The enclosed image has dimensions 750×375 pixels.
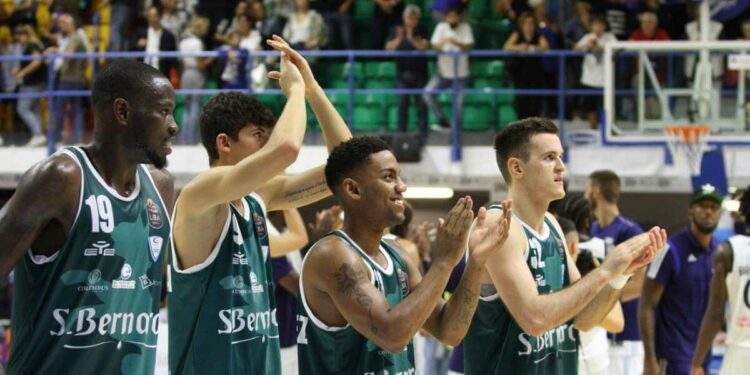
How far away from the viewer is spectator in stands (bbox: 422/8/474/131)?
16047 millimetres

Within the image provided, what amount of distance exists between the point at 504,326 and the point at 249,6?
12.6 m

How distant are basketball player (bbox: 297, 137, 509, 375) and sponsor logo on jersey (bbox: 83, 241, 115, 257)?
0.84m

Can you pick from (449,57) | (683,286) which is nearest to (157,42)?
(449,57)

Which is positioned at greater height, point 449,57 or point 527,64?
point 449,57

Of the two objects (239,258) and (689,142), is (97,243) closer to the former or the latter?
(239,258)

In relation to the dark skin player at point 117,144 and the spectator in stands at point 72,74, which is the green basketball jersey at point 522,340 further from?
the spectator in stands at point 72,74

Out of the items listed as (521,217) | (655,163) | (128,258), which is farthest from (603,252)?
(655,163)

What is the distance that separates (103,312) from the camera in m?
4.20

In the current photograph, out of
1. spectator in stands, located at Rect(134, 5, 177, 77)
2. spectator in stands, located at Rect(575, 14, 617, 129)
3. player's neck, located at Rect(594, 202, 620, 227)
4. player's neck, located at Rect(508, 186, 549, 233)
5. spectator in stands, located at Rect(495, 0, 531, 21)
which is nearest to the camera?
player's neck, located at Rect(508, 186, 549, 233)

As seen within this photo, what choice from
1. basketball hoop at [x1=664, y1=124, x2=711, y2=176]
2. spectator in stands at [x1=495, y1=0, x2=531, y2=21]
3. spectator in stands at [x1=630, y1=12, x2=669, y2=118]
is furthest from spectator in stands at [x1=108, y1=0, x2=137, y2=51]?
basketball hoop at [x1=664, y1=124, x2=711, y2=176]

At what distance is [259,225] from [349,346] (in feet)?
2.71

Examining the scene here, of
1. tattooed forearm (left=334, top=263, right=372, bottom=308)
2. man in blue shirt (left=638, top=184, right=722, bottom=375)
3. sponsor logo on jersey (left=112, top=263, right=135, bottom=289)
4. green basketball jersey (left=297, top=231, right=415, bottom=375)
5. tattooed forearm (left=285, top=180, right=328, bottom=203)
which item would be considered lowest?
man in blue shirt (left=638, top=184, right=722, bottom=375)

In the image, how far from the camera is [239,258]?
16.2 ft

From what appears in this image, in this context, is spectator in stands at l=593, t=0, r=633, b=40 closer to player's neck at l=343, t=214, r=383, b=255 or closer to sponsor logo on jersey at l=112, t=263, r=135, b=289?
player's neck at l=343, t=214, r=383, b=255
